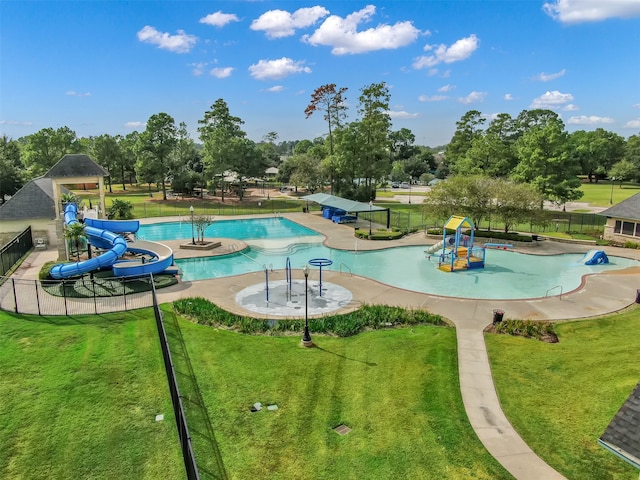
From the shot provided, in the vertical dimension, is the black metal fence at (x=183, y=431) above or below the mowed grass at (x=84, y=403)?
above

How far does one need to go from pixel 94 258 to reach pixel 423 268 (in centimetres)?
1969

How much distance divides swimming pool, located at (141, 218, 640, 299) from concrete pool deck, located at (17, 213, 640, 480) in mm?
1302

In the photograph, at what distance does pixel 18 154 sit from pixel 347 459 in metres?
81.3

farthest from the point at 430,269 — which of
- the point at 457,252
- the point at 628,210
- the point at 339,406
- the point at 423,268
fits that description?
the point at 628,210

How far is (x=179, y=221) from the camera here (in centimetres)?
4519

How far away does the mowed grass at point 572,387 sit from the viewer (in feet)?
32.9

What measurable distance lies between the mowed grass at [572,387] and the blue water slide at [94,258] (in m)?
19.2

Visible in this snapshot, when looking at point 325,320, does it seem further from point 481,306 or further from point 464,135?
point 464,135

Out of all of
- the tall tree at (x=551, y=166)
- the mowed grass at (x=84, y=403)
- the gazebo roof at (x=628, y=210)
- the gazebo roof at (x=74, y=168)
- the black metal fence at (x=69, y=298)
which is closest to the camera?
the mowed grass at (x=84, y=403)

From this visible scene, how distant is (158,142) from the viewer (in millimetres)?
60906

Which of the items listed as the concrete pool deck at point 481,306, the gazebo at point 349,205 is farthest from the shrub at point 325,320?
the gazebo at point 349,205

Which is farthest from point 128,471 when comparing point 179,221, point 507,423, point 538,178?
point 538,178

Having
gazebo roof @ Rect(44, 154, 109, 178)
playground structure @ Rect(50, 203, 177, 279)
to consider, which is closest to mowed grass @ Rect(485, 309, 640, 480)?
playground structure @ Rect(50, 203, 177, 279)

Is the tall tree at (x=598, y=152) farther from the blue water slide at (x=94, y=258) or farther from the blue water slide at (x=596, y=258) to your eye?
the blue water slide at (x=94, y=258)
